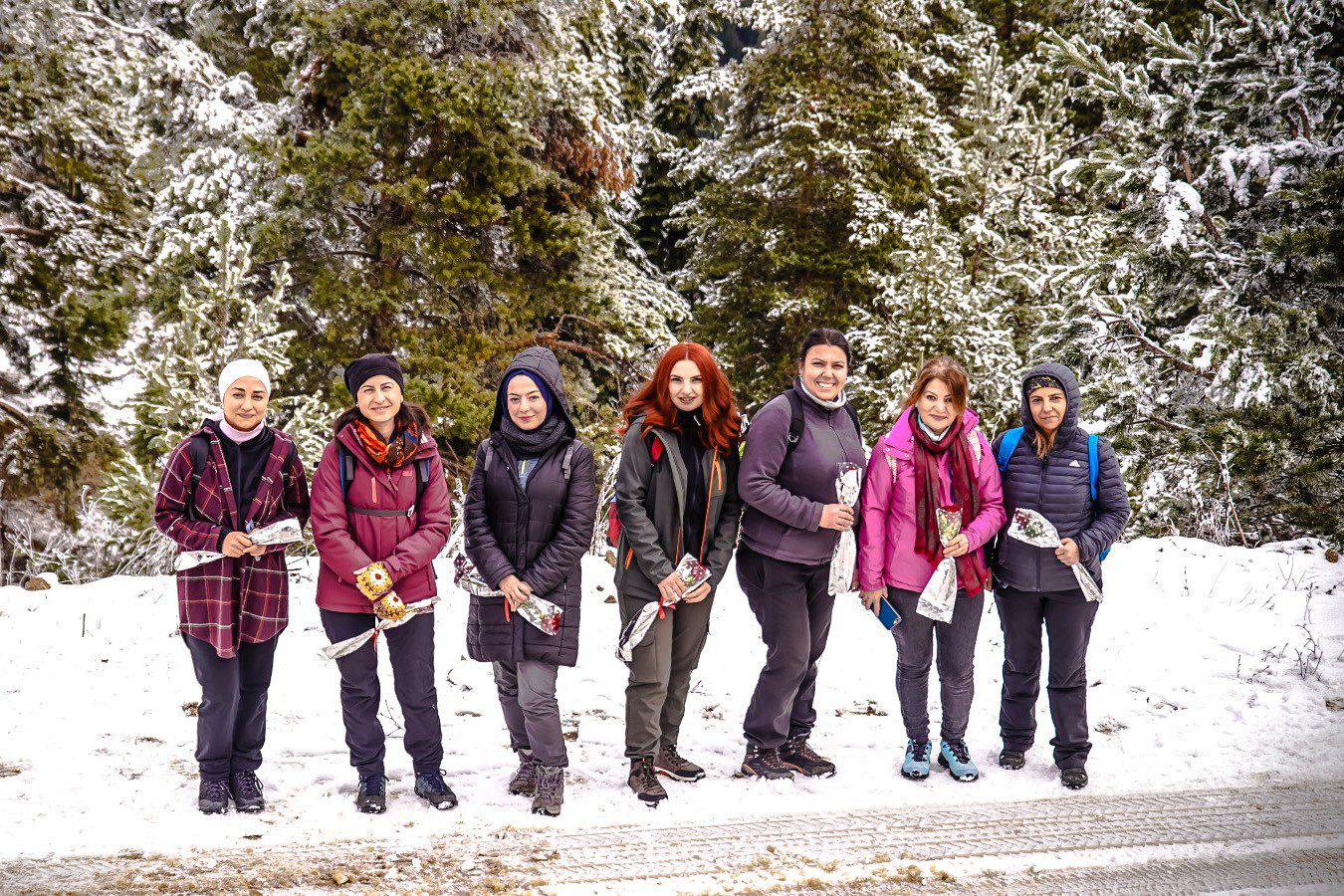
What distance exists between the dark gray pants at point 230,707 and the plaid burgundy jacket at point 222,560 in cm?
11

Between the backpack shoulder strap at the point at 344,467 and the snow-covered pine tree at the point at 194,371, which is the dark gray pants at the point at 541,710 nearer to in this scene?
the backpack shoulder strap at the point at 344,467

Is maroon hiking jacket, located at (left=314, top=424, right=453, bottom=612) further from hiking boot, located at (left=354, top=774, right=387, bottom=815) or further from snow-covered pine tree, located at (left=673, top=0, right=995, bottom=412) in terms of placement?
snow-covered pine tree, located at (left=673, top=0, right=995, bottom=412)

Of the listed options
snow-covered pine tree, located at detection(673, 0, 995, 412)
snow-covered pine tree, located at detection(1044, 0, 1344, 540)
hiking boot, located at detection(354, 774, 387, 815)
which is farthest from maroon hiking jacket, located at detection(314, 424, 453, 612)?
snow-covered pine tree, located at detection(673, 0, 995, 412)

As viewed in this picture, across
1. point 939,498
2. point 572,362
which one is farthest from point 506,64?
point 939,498

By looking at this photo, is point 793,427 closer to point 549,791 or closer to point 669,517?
point 669,517

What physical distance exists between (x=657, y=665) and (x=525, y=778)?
0.83 meters

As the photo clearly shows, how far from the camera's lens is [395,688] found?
4145 mm

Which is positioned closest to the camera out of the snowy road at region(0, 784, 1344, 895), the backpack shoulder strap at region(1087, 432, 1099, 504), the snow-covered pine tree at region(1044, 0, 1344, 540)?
the snowy road at region(0, 784, 1344, 895)

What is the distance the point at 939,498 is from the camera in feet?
14.7

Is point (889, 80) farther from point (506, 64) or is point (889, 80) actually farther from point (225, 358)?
point (225, 358)

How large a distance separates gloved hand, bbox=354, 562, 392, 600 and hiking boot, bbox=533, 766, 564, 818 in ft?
3.59

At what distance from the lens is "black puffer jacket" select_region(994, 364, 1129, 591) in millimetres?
4473

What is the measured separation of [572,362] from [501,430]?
954cm

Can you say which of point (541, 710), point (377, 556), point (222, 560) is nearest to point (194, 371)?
point (222, 560)
